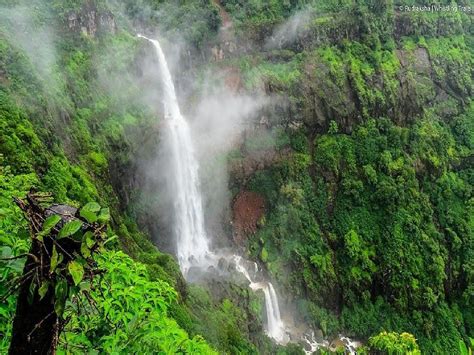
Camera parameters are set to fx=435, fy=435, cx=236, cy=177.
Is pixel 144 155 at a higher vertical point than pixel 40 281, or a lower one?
lower

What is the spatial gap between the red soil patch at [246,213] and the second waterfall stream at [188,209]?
1.80m

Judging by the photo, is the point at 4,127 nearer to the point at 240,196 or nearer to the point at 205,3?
the point at 240,196

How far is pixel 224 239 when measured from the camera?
26.8 metres

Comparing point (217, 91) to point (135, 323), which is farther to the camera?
point (217, 91)

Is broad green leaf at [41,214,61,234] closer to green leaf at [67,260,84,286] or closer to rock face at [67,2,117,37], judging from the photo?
green leaf at [67,260,84,286]

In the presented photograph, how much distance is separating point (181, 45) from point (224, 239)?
1266 centimetres

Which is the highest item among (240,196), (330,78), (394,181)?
(330,78)

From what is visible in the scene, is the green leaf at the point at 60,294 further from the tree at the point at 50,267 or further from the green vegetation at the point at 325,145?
the green vegetation at the point at 325,145

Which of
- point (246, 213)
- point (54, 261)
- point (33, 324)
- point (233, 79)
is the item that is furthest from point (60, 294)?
point (233, 79)

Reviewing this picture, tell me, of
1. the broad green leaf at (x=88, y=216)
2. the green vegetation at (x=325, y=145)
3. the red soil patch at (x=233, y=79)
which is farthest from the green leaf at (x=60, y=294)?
the red soil patch at (x=233, y=79)

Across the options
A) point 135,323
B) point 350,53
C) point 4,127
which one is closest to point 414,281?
point 350,53

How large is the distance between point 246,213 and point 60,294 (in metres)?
25.8

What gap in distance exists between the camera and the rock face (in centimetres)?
2191

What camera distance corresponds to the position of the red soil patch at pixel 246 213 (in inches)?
1078
